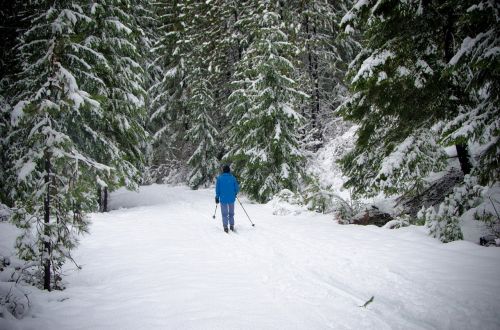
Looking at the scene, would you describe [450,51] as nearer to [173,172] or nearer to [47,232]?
[47,232]

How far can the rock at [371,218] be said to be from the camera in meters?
9.58

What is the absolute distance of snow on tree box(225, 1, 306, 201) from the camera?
1434cm

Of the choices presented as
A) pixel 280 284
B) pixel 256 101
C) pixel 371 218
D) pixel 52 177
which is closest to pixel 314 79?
pixel 256 101

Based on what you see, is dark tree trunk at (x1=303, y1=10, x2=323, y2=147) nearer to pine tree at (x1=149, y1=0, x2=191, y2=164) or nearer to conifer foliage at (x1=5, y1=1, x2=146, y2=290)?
pine tree at (x1=149, y1=0, x2=191, y2=164)

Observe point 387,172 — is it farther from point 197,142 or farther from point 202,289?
point 197,142

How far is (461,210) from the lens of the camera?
686 cm

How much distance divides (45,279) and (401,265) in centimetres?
638

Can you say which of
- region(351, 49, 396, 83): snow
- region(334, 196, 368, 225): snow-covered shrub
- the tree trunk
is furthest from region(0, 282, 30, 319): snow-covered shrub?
region(334, 196, 368, 225): snow-covered shrub

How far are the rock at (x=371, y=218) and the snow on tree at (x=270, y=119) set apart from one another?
5161 mm

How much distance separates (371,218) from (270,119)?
23.1 feet

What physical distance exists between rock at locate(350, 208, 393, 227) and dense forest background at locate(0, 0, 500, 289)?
2.59ft

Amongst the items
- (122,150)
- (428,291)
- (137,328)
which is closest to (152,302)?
(137,328)

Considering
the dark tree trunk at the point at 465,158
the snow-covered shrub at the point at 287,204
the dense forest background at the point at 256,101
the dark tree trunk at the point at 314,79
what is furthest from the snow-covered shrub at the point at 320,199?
the dark tree trunk at the point at 314,79

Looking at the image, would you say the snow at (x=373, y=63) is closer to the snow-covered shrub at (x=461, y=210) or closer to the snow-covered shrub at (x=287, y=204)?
the snow-covered shrub at (x=461, y=210)
